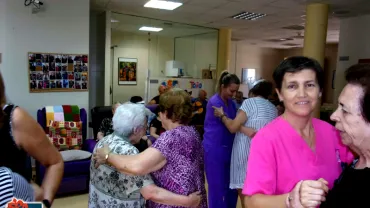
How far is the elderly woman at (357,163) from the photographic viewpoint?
87 centimetres

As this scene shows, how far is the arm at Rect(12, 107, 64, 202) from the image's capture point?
1052 mm

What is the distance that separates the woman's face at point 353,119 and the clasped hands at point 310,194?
191 millimetres

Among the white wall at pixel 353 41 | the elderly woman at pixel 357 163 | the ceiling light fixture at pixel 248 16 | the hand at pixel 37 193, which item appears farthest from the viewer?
the ceiling light fixture at pixel 248 16

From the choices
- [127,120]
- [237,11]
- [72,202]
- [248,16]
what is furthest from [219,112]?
[248,16]

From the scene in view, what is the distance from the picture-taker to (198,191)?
1.62 m

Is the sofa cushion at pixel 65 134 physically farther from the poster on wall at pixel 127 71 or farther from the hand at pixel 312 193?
the hand at pixel 312 193

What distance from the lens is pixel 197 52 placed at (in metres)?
8.27

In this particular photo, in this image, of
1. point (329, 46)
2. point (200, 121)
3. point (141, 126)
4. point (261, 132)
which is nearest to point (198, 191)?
point (141, 126)

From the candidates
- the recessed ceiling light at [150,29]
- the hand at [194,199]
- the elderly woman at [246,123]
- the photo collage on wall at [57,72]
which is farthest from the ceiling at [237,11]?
the hand at [194,199]

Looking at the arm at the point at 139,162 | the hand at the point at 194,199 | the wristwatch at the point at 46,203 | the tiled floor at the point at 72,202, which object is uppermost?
the arm at the point at 139,162

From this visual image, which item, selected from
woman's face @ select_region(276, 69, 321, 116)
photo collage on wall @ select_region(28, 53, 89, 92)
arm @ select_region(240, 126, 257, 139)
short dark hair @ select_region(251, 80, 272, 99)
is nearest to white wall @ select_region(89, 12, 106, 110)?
photo collage on wall @ select_region(28, 53, 89, 92)

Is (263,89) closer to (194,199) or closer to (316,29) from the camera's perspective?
(194,199)

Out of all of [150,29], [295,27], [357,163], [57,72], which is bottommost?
[357,163]

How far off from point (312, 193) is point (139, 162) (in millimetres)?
829
